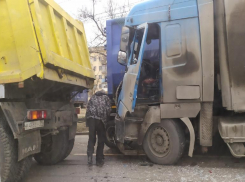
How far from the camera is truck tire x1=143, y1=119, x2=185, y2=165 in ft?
14.9

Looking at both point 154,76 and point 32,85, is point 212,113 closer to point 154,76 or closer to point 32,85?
point 154,76

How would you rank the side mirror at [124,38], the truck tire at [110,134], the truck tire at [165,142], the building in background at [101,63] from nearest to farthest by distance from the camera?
the truck tire at [165,142], the side mirror at [124,38], the truck tire at [110,134], the building in background at [101,63]

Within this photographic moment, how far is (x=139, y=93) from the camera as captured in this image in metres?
4.99

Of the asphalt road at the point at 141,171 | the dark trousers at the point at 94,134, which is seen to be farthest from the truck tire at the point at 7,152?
the dark trousers at the point at 94,134

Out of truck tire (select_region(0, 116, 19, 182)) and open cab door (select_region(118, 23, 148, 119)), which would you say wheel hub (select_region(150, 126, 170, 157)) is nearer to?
open cab door (select_region(118, 23, 148, 119))

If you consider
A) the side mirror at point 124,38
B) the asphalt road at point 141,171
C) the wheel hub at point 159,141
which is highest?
the side mirror at point 124,38

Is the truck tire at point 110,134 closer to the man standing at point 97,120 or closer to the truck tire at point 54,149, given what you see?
the man standing at point 97,120

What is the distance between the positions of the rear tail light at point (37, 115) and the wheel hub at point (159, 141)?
208cm

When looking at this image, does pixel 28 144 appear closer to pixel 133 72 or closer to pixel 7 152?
pixel 7 152

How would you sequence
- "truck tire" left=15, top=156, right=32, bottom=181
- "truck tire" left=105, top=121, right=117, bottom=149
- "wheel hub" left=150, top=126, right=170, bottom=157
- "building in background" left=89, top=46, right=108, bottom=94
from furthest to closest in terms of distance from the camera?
"building in background" left=89, top=46, right=108, bottom=94 < "truck tire" left=105, top=121, right=117, bottom=149 < "wheel hub" left=150, top=126, right=170, bottom=157 < "truck tire" left=15, top=156, right=32, bottom=181

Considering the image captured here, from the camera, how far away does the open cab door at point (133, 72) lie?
4.42 meters

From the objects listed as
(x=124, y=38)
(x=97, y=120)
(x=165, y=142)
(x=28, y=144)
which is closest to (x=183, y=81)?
(x=165, y=142)

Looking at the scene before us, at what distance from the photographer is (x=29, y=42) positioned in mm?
3412

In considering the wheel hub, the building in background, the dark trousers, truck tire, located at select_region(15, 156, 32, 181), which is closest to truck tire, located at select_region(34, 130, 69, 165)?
the dark trousers
